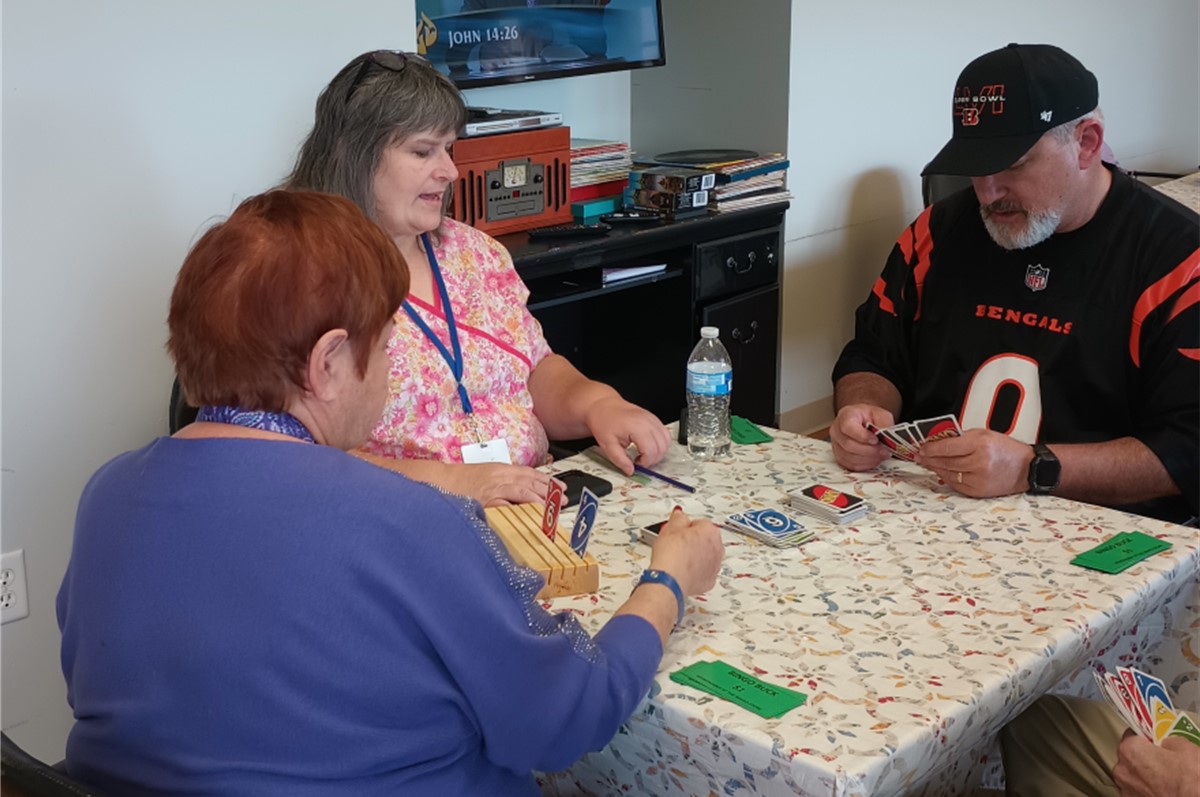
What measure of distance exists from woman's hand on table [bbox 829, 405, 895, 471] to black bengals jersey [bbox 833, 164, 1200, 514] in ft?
1.12

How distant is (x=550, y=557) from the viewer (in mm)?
1532

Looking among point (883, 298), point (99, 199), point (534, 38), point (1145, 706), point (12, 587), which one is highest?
point (534, 38)

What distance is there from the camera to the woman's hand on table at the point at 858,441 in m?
1.93

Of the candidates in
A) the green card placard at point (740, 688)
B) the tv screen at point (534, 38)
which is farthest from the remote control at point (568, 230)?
the green card placard at point (740, 688)

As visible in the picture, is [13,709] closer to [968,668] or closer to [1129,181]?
[968,668]

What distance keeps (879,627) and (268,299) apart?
2.53 ft

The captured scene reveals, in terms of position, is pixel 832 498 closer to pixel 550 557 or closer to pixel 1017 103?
pixel 550 557

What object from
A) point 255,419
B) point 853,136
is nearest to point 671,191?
point 853,136

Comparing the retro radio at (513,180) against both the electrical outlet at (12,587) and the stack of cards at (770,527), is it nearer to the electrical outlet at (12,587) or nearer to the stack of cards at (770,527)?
the electrical outlet at (12,587)

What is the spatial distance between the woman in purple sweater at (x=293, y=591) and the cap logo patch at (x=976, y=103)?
1327 millimetres

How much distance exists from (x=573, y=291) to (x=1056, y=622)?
6.01 feet

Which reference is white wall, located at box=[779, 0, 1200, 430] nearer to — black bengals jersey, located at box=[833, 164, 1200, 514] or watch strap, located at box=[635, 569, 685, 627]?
black bengals jersey, located at box=[833, 164, 1200, 514]

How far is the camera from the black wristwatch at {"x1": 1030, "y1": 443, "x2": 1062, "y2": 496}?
184 cm

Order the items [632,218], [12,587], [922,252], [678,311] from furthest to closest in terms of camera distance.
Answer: [678,311]
[632,218]
[922,252]
[12,587]
